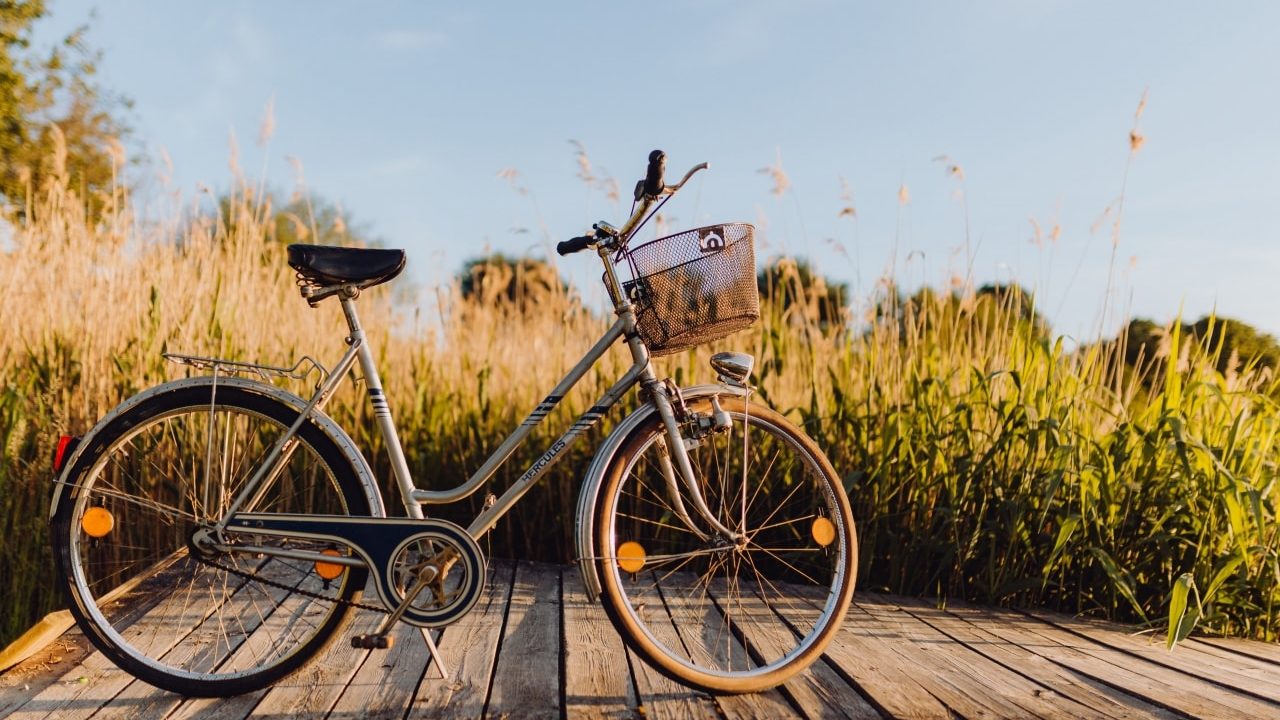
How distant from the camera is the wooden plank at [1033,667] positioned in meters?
2.38

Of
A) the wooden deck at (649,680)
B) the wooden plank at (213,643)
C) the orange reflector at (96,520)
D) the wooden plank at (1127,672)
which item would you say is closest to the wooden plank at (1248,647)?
the wooden deck at (649,680)

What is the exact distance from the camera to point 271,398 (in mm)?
2305

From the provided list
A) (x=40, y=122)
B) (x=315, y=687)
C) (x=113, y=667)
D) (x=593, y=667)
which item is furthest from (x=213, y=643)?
(x=40, y=122)

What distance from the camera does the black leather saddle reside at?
7.12 ft

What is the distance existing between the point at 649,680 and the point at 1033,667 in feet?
3.75

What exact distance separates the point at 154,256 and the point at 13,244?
130cm

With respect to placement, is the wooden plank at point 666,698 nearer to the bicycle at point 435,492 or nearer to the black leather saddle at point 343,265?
the bicycle at point 435,492

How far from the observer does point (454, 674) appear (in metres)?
2.43

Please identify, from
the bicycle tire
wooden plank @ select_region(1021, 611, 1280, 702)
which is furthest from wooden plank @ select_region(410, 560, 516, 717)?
wooden plank @ select_region(1021, 611, 1280, 702)

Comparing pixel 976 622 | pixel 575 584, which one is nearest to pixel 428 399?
pixel 575 584

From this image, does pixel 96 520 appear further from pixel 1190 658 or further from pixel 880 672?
pixel 1190 658

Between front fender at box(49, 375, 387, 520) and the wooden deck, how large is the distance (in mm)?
460

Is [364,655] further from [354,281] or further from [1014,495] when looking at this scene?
[1014,495]

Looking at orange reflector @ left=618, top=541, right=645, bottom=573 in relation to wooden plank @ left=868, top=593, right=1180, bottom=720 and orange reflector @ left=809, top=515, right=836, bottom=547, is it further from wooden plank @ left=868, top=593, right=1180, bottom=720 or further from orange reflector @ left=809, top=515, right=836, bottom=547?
wooden plank @ left=868, top=593, right=1180, bottom=720
